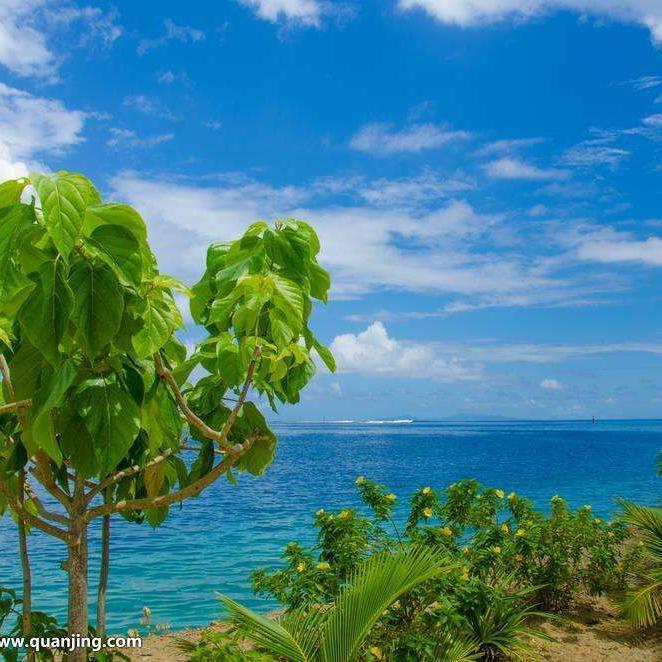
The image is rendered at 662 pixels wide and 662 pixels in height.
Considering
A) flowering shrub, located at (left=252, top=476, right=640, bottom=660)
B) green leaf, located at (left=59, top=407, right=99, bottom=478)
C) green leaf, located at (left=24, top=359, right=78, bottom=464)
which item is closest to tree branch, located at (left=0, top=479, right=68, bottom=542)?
green leaf, located at (left=59, top=407, right=99, bottom=478)

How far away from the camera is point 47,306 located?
1.58 metres

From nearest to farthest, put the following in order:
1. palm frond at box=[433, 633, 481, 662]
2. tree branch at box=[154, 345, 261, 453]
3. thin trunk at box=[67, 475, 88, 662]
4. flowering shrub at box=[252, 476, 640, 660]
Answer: tree branch at box=[154, 345, 261, 453], thin trunk at box=[67, 475, 88, 662], palm frond at box=[433, 633, 481, 662], flowering shrub at box=[252, 476, 640, 660]

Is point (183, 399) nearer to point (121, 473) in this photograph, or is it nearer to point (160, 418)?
point (160, 418)

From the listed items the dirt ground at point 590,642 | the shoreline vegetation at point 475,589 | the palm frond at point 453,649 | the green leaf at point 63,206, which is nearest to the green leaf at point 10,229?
the green leaf at point 63,206

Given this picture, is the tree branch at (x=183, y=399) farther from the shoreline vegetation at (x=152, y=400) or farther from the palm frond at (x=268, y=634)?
the palm frond at (x=268, y=634)

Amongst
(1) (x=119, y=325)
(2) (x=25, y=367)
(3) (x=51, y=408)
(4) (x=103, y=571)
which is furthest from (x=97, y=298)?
(4) (x=103, y=571)

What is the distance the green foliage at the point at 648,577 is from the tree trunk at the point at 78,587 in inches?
214

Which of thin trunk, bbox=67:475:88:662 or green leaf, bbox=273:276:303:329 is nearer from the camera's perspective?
green leaf, bbox=273:276:303:329

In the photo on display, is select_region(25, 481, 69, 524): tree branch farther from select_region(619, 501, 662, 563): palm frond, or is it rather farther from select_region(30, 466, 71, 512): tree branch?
select_region(619, 501, 662, 563): palm frond

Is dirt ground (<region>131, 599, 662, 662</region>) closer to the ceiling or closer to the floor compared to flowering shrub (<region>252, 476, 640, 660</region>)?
closer to the floor

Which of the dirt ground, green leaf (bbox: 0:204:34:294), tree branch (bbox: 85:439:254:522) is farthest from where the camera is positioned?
the dirt ground

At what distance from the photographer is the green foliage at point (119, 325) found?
158cm

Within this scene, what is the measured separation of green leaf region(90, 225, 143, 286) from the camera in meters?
1.58

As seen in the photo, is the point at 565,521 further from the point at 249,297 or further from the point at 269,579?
the point at 249,297
